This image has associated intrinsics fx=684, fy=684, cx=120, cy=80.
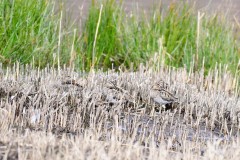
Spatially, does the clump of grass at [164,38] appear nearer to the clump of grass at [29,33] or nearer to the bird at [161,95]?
the clump of grass at [29,33]

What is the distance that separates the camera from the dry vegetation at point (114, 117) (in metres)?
3.48

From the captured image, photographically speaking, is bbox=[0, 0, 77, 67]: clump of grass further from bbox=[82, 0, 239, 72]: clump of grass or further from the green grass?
bbox=[82, 0, 239, 72]: clump of grass

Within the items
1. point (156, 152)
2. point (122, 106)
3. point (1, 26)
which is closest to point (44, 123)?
point (122, 106)

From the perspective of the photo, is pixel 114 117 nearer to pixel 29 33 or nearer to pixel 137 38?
pixel 29 33

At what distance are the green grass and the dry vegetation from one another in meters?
1.21

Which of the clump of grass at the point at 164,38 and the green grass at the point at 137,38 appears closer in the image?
the green grass at the point at 137,38

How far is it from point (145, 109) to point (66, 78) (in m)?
0.92

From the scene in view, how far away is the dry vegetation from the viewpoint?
3.48m

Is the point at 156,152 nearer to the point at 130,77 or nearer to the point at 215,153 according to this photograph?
the point at 215,153

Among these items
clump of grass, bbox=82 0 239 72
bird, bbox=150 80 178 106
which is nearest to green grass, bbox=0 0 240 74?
clump of grass, bbox=82 0 239 72

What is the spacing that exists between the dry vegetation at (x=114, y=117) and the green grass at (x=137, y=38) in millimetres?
1215

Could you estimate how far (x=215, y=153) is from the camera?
3492 millimetres

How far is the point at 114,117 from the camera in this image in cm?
466

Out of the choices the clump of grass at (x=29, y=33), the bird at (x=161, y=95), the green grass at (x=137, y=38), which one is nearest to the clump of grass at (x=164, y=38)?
the green grass at (x=137, y=38)
